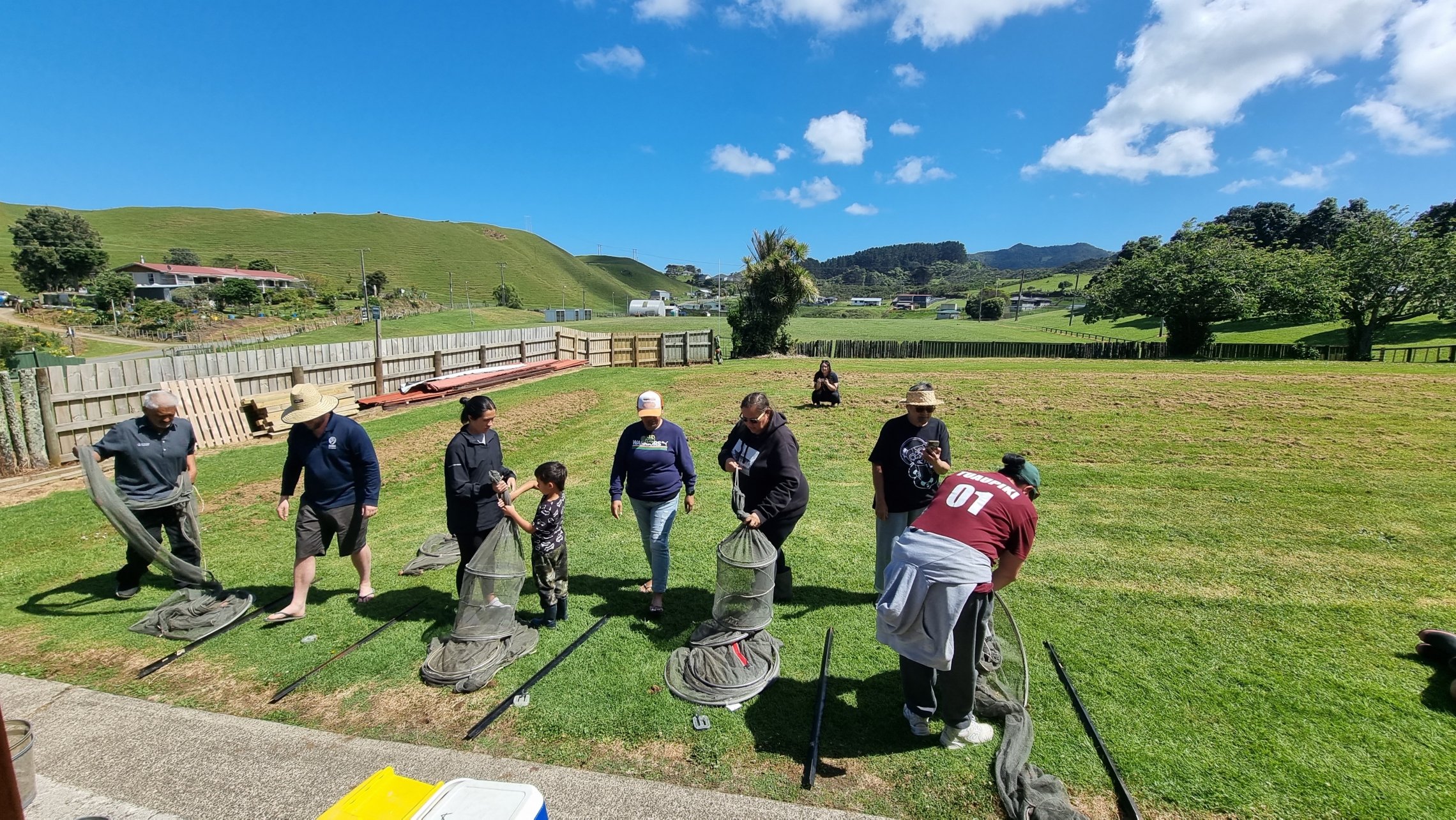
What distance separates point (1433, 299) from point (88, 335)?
82161 mm

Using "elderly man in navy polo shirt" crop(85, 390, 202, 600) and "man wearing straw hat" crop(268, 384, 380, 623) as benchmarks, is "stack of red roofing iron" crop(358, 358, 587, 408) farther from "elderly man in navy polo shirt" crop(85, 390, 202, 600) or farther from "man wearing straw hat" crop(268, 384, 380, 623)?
"man wearing straw hat" crop(268, 384, 380, 623)

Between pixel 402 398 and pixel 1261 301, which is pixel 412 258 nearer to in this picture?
pixel 402 398

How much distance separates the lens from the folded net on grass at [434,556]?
21.7 feet

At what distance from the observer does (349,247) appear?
391 ft

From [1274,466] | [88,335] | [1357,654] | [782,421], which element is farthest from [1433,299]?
[88,335]

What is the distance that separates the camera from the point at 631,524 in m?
8.06

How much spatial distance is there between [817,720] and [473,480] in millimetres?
3208

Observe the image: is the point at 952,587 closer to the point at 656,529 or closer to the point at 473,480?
the point at 656,529

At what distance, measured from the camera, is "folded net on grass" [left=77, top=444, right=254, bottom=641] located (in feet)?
16.9

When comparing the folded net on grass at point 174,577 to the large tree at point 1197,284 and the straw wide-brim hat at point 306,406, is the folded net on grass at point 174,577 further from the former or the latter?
the large tree at point 1197,284

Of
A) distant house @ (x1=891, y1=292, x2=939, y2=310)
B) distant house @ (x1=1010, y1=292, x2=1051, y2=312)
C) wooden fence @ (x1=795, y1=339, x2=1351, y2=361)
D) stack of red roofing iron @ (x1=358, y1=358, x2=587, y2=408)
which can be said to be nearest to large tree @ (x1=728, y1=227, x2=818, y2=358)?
wooden fence @ (x1=795, y1=339, x2=1351, y2=361)

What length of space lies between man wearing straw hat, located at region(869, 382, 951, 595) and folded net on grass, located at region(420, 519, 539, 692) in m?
2.99

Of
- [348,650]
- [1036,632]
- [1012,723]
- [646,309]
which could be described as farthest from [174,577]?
[646,309]

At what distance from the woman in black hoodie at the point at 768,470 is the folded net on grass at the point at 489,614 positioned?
182 cm
